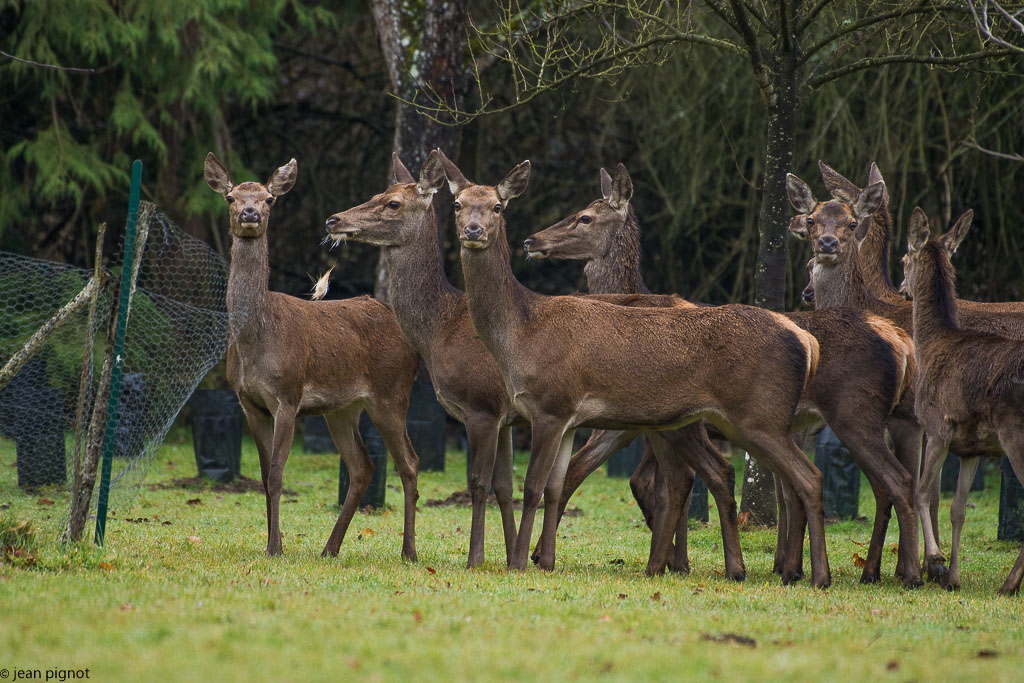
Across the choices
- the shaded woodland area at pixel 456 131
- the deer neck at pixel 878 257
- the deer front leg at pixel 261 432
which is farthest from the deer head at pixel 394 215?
the shaded woodland area at pixel 456 131

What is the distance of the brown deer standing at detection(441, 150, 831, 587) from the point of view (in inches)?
305

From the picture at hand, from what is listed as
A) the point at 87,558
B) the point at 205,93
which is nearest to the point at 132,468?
the point at 87,558

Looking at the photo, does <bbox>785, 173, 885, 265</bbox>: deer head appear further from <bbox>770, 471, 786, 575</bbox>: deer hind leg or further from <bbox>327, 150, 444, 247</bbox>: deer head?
<bbox>327, 150, 444, 247</bbox>: deer head

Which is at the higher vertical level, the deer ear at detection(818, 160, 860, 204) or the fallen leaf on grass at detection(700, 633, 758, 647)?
the deer ear at detection(818, 160, 860, 204)

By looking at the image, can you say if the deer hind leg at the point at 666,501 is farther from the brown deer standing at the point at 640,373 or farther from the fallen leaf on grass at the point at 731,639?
the fallen leaf on grass at the point at 731,639

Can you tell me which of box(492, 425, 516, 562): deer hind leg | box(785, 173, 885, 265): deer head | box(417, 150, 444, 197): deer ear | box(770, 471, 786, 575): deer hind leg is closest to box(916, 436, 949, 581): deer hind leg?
box(770, 471, 786, 575): deer hind leg

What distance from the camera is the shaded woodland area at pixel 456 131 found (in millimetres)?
14703

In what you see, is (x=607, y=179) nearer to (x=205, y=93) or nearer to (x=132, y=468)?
(x=132, y=468)

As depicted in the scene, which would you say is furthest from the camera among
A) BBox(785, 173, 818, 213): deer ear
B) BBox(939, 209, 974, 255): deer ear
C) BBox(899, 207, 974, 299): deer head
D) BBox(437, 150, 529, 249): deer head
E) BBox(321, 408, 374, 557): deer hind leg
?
BBox(785, 173, 818, 213): deer ear

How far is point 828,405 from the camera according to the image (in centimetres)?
820

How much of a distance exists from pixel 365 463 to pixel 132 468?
6.01ft

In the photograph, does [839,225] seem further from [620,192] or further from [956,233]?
[620,192]

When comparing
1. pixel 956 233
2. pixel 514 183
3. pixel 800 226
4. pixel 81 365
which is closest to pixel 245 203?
pixel 514 183
